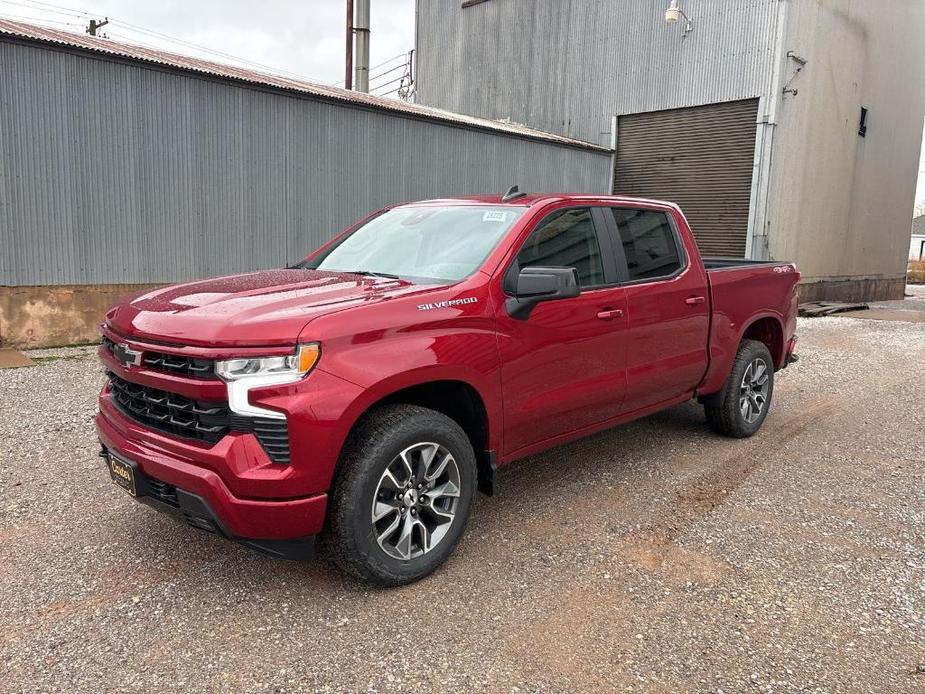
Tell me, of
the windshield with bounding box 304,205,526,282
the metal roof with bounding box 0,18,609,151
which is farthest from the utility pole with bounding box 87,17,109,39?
the windshield with bounding box 304,205,526,282

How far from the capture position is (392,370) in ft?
9.98

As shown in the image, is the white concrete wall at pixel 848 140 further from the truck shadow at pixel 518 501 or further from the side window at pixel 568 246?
the side window at pixel 568 246

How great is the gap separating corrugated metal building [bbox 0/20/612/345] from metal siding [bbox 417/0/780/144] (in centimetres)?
787

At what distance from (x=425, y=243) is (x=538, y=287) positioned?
96cm

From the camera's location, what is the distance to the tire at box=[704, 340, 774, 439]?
5.46 m

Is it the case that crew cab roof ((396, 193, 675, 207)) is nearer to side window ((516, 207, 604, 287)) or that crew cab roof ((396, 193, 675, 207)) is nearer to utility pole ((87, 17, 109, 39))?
side window ((516, 207, 604, 287))

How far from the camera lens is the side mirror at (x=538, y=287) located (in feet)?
11.4

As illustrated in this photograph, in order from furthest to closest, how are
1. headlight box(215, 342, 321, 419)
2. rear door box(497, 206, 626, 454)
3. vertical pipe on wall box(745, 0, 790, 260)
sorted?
vertical pipe on wall box(745, 0, 790, 260), rear door box(497, 206, 626, 454), headlight box(215, 342, 321, 419)

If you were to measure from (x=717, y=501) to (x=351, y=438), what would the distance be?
2.51 metres

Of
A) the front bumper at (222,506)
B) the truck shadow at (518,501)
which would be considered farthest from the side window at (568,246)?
A: the front bumper at (222,506)

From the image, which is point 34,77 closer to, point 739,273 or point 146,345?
point 146,345

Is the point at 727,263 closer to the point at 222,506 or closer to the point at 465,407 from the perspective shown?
the point at 465,407

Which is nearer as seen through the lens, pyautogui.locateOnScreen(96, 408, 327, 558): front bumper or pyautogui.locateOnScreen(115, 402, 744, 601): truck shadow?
pyautogui.locateOnScreen(96, 408, 327, 558): front bumper

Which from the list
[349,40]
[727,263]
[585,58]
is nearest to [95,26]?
[349,40]
